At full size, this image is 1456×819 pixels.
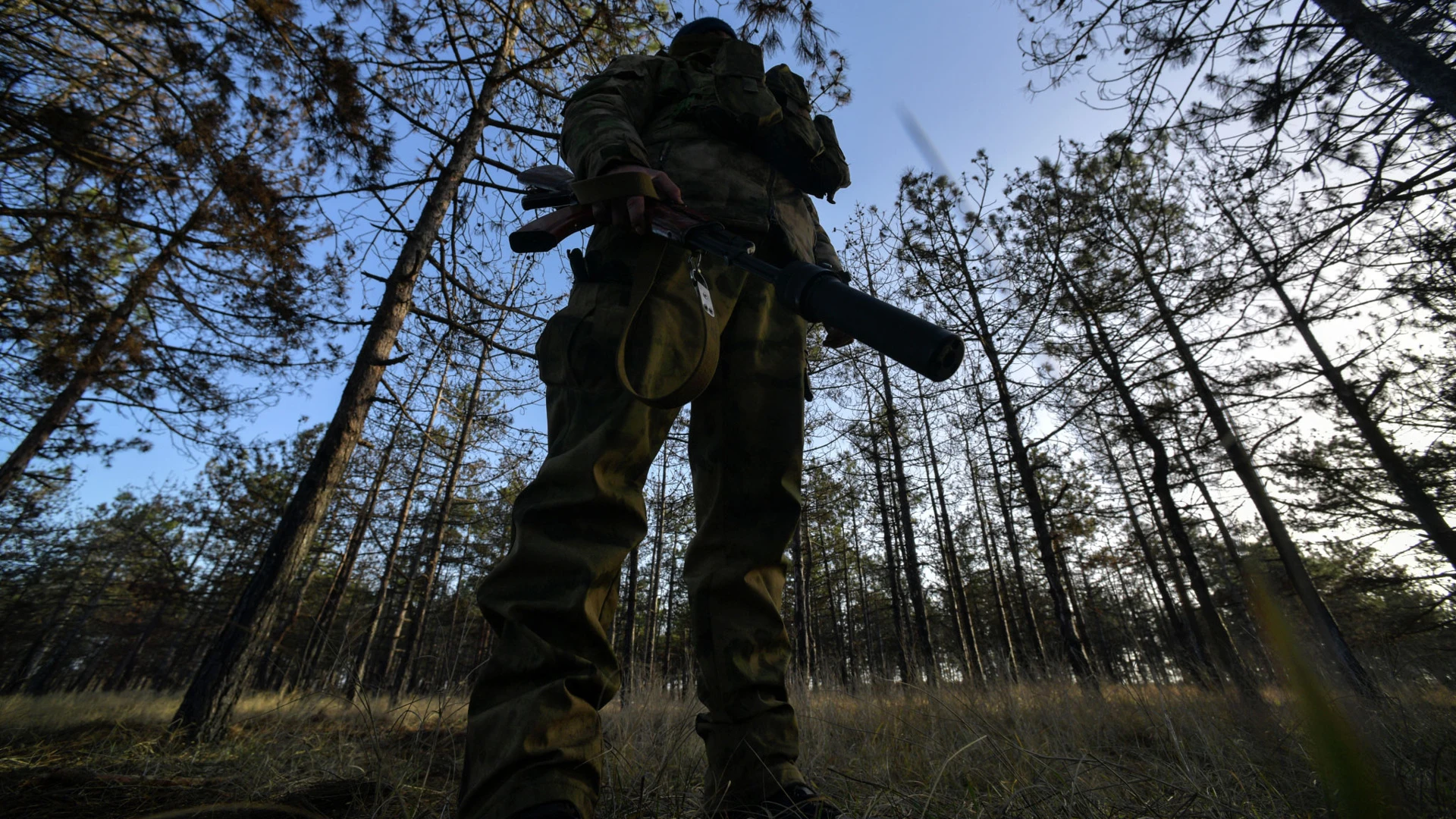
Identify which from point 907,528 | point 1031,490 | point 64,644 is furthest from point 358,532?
point 64,644

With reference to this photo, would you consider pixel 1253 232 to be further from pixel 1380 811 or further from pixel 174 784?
pixel 174 784

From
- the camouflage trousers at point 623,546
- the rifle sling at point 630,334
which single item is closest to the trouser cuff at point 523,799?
the camouflage trousers at point 623,546

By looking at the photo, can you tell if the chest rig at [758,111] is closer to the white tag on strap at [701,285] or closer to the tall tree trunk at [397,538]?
the white tag on strap at [701,285]

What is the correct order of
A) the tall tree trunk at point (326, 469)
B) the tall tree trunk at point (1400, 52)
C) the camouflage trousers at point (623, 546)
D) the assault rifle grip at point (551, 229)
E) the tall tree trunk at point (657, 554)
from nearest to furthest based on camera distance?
the camouflage trousers at point (623, 546), the assault rifle grip at point (551, 229), the tall tree trunk at point (1400, 52), the tall tree trunk at point (326, 469), the tall tree trunk at point (657, 554)

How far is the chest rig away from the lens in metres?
1.83

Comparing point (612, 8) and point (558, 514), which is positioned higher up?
point (612, 8)

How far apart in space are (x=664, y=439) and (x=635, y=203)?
0.61m

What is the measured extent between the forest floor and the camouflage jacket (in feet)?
4.89

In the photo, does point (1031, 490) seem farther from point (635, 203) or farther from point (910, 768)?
point (635, 203)

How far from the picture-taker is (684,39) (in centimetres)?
224

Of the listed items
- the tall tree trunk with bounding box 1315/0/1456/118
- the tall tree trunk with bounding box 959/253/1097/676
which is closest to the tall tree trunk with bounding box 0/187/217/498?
the tall tree trunk with bounding box 1315/0/1456/118

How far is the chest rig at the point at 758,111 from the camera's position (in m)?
1.83

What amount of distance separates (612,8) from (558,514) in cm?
400

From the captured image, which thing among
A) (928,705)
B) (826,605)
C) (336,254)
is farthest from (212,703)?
Answer: (826,605)
